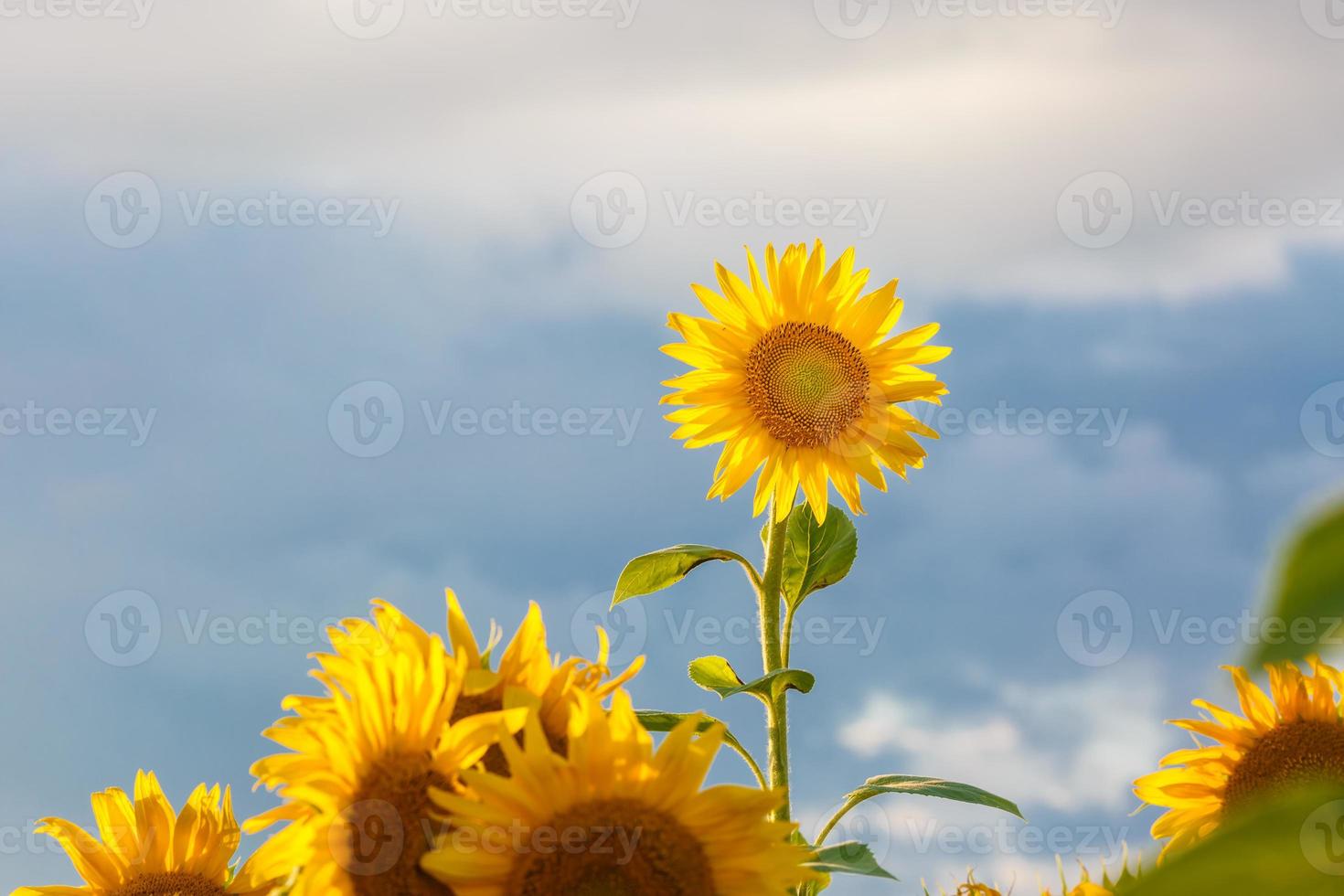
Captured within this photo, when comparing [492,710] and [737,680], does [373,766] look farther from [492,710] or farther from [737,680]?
[737,680]

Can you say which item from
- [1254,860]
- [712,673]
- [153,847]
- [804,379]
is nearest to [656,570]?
[712,673]

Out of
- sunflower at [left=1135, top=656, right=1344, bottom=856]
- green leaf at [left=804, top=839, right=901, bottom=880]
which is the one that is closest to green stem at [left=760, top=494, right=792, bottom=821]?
green leaf at [left=804, top=839, right=901, bottom=880]

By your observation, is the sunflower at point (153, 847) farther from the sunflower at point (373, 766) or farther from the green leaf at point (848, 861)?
the green leaf at point (848, 861)

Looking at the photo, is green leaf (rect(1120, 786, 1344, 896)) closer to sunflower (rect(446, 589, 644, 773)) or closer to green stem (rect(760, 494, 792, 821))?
sunflower (rect(446, 589, 644, 773))

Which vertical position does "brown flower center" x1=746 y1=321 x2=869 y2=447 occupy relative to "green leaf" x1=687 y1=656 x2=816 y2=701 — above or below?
above

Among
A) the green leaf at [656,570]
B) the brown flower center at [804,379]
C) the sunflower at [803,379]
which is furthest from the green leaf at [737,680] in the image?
the brown flower center at [804,379]

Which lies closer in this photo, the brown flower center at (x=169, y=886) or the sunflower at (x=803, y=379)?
the brown flower center at (x=169, y=886)
